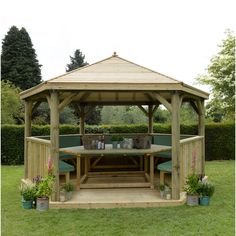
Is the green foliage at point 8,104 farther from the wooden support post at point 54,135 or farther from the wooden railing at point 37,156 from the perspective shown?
the wooden support post at point 54,135

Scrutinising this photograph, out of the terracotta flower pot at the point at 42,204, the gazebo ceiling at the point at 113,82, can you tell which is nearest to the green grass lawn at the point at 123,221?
the terracotta flower pot at the point at 42,204

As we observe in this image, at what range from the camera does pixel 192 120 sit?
29.6 metres

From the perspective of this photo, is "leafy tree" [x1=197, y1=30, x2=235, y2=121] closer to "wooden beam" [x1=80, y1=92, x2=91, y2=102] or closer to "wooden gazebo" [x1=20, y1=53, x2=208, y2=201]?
"wooden beam" [x1=80, y1=92, x2=91, y2=102]

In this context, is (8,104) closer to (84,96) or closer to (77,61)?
(84,96)

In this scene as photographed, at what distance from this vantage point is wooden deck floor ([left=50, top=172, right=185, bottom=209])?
7.03m

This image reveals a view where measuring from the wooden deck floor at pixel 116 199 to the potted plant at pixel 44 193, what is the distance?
0.70 ft

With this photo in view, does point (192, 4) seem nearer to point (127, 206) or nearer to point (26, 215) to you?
point (127, 206)

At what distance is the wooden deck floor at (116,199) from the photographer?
703 centimetres

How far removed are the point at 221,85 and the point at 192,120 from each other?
6528 mm

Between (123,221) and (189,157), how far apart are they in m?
2.95

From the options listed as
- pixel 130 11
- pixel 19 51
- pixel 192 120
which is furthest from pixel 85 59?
pixel 130 11

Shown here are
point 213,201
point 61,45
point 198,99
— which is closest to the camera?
point 213,201

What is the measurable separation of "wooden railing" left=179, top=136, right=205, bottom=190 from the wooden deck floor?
0.66 metres

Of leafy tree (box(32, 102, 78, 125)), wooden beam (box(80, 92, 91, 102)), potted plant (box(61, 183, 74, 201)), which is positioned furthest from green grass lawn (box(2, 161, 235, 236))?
leafy tree (box(32, 102, 78, 125))
